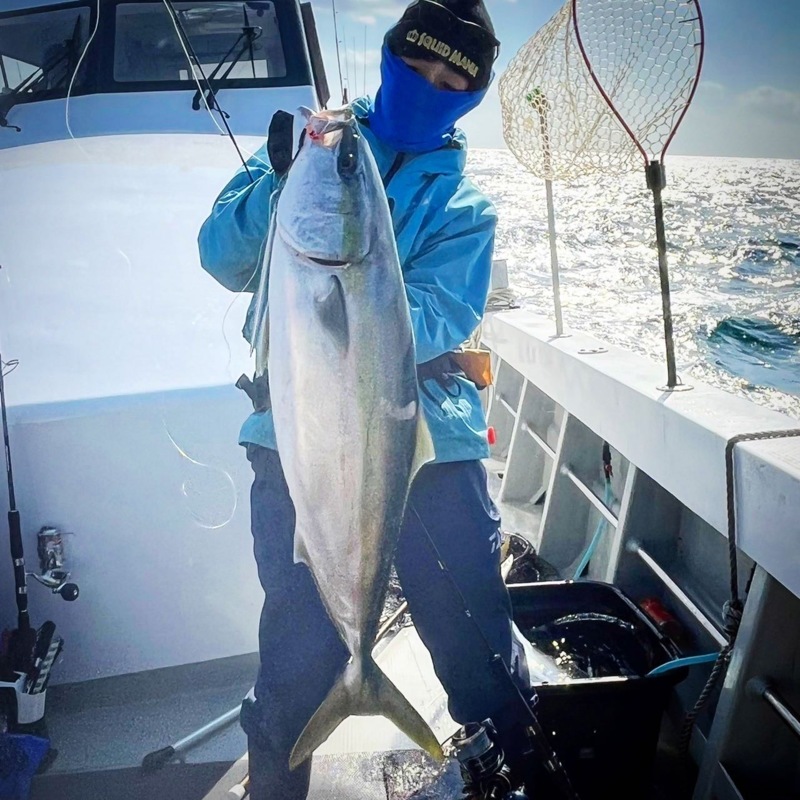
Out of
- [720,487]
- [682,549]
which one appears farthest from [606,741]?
[682,549]

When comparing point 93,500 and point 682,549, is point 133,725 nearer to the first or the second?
point 93,500

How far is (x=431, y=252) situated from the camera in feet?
5.98

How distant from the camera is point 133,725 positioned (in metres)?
2.74

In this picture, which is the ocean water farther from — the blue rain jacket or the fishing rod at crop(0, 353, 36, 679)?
the fishing rod at crop(0, 353, 36, 679)

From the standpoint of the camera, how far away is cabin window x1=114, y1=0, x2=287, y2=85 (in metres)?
4.13

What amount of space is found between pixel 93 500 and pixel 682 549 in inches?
96.4

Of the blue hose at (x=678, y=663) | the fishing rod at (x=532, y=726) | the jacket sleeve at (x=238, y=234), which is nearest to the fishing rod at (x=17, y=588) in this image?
the jacket sleeve at (x=238, y=234)

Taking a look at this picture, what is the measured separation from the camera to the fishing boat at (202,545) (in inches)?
85.4

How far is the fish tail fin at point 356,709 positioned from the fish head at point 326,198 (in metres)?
1.01

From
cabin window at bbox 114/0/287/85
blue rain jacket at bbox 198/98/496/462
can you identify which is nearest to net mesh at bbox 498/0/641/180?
cabin window at bbox 114/0/287/85

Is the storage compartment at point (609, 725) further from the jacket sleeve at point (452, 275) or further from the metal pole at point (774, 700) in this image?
the jacket sleeve at point (452, 275)

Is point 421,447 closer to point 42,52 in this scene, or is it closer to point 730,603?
point 730,603

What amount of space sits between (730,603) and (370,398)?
1.34 m

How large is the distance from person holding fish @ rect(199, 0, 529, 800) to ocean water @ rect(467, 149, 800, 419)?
5.25 feet
